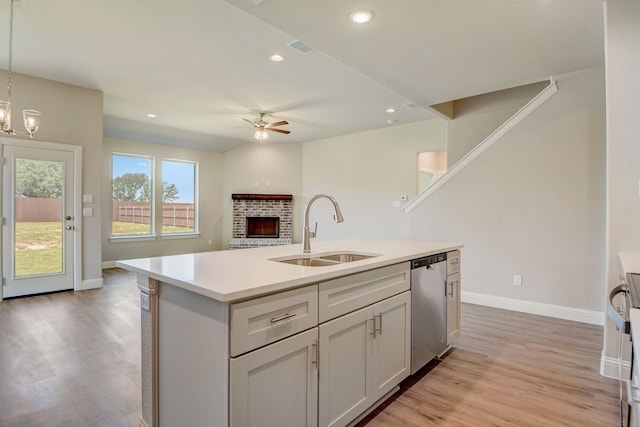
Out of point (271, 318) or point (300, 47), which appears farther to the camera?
point (300, 47)

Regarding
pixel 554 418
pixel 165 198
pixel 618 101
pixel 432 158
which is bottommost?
pixel 554 418

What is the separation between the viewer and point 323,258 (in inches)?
92.0

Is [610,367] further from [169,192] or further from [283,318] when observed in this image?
[169,192]

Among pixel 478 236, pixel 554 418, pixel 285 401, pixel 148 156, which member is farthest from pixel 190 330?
pixel 148 156

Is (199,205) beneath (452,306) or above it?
above

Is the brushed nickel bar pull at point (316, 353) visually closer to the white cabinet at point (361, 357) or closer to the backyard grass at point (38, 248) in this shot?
the white cabinet at point (361, 357)

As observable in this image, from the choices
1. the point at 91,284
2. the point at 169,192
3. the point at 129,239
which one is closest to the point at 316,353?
the point at 91,284

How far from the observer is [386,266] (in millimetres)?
1997

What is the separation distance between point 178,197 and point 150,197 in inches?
25.9

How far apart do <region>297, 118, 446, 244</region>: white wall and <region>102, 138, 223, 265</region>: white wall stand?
2.22m

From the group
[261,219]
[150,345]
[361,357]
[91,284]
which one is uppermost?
[261,219]

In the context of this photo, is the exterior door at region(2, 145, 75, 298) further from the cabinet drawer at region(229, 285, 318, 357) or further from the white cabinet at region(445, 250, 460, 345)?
the white cabinet at region(445, 250, 460, 345)

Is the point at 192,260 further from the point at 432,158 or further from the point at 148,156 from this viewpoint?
the point at 432,158

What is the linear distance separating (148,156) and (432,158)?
6.53m
